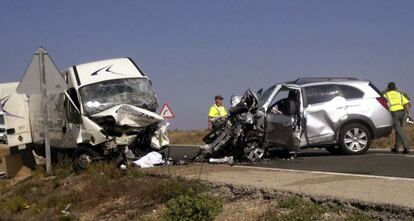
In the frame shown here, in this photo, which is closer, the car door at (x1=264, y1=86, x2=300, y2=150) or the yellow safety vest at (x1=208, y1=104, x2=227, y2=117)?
the car door at (x1=264, y1=86, x2=300, y2=150)

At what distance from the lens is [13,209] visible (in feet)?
37.2

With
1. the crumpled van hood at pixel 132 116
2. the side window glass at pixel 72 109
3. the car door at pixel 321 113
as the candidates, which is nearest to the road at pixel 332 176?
the car door at pixel 321 113

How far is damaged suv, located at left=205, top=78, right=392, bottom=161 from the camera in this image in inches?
553

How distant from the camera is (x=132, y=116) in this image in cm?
1418

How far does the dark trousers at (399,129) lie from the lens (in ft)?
51.2

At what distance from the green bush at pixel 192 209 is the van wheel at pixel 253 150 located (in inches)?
246

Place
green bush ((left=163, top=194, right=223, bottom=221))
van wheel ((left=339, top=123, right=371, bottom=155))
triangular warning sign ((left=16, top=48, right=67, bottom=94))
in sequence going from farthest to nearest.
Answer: van wheel ((left=339, top=123, right=371, bottom=155))
triangular warning sign ((left=16, top=48, right=67, bottom=94))
green bush ((left=163, top=194, right=223, bottom=221))

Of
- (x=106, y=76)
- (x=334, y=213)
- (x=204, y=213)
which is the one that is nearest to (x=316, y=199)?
(x=334, y=213)

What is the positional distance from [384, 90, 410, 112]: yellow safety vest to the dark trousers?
140 mm

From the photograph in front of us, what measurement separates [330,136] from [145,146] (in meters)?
4.45

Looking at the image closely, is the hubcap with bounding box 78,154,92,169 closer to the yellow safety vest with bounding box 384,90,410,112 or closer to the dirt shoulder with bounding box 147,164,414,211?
the dirt shoulder with bounding box 147,164,414,211

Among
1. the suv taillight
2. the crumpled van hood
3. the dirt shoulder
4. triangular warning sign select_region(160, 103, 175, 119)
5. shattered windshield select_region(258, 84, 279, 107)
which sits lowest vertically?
triangular warning sign select_region(160, 103, 175, 119)

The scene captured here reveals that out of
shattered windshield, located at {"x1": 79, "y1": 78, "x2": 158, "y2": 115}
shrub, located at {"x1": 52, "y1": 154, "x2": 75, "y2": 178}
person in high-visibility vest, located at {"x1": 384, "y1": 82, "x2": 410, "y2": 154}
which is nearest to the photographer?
shrub, located at {"x1": 52, "y1": 154, "x2": 75, "y2": 178}

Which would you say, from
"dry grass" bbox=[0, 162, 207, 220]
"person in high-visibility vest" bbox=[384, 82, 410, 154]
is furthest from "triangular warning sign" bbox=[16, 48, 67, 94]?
"person in high-visibility vest" bbox=[384, 82, 410, 154]
